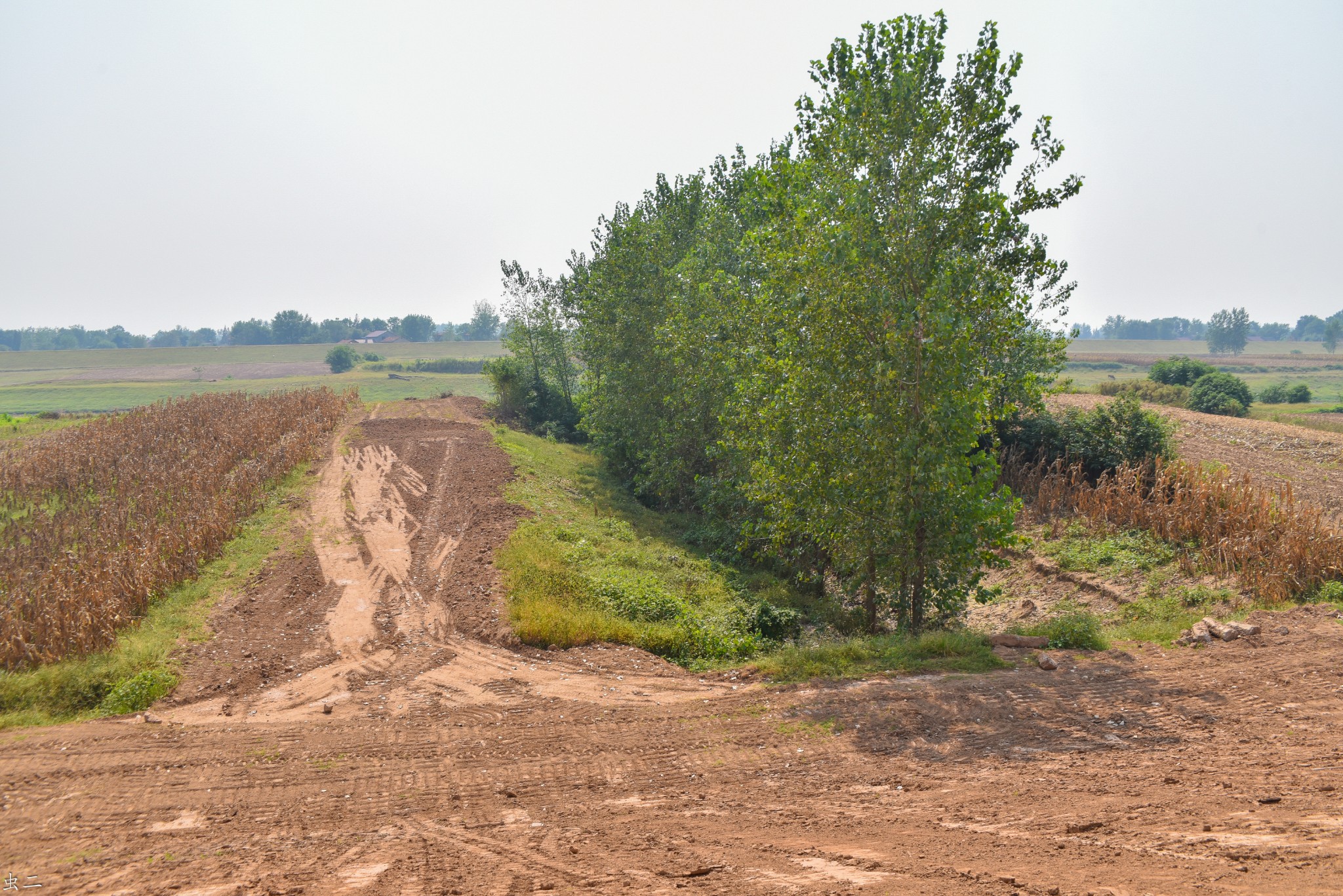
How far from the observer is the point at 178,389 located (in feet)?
241

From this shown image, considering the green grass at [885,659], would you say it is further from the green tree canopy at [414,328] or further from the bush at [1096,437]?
the green tree canopy at [414,328]

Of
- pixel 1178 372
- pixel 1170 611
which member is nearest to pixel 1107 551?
pixel 1170 611

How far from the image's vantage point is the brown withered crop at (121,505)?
11.0m

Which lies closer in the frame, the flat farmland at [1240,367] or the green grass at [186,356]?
the flat farmland at [1240,367]

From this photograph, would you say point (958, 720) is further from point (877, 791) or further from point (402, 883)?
point (402, 883)

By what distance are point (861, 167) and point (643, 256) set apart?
493 inches

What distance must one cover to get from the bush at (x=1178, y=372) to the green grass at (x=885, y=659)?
43096 millimetres

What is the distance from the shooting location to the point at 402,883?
5426 millimetres

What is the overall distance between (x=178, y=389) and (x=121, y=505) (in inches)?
2621

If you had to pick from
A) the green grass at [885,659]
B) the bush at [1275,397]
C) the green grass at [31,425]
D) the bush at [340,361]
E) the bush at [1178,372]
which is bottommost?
the green grass at [885,659]

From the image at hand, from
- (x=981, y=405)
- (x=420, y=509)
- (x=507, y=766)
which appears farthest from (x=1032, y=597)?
(x=420, y=509)

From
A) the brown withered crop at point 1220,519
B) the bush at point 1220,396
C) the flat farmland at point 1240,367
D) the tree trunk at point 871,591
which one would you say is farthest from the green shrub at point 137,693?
the flat farmland at point 1240,367

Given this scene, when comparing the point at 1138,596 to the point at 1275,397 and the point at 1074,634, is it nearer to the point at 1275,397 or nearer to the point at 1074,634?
the point at 1074,634

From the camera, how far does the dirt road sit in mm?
5426
